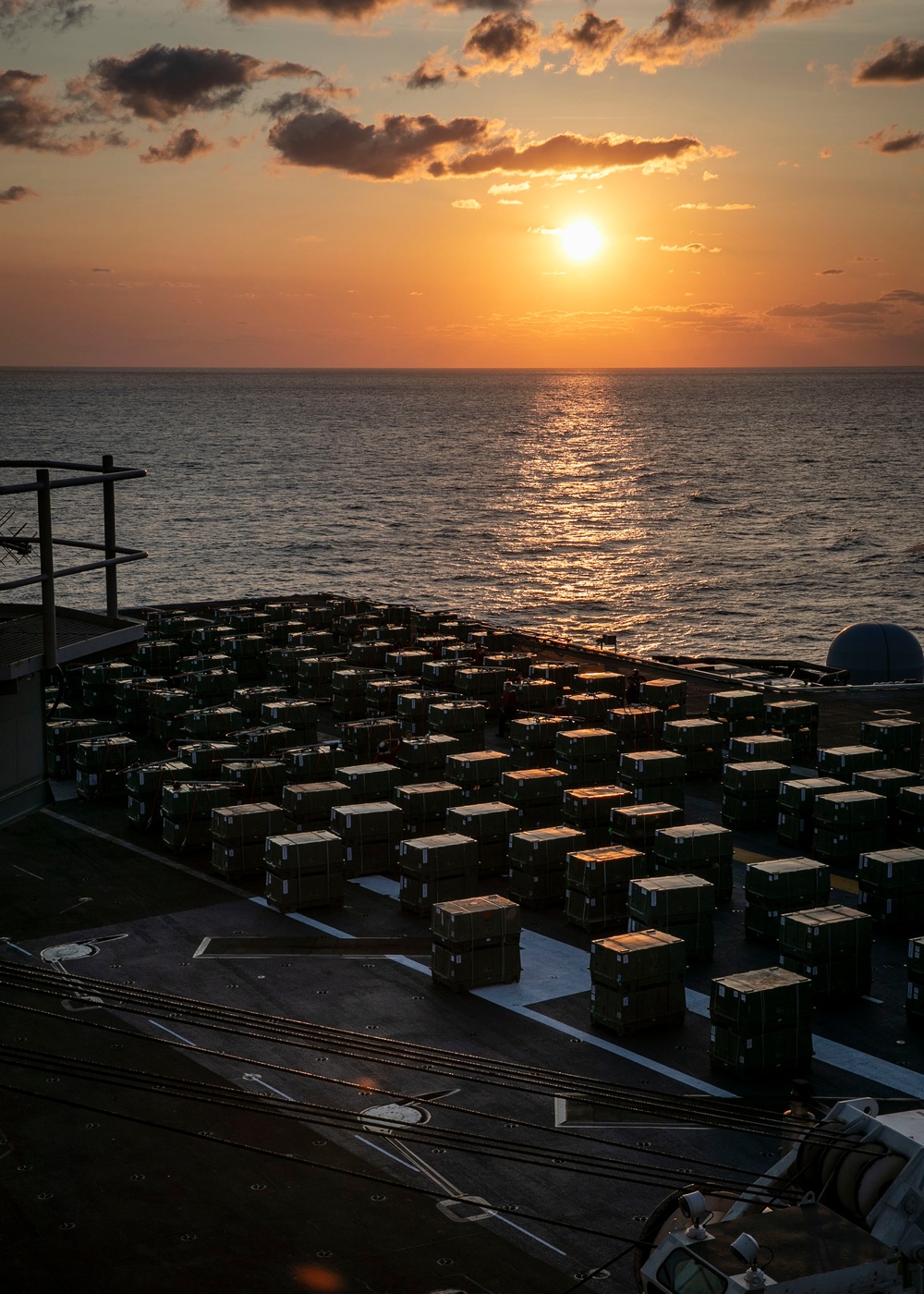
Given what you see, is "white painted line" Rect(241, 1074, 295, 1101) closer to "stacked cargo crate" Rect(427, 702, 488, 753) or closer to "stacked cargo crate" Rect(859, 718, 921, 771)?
"stacked cargo crate" Rect(427, 702, 488, 753)

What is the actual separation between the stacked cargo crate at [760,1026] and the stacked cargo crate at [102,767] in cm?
2160

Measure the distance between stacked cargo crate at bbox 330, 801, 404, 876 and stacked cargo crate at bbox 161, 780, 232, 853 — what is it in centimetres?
344

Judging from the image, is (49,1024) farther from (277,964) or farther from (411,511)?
(411,511)

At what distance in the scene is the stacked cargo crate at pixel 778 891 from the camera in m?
28.4

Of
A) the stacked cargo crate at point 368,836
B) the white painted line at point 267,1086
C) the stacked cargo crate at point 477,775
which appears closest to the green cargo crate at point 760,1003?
the white painted line at point 267,1086

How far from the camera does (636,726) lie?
141 feet

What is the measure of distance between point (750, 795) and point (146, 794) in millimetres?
16048

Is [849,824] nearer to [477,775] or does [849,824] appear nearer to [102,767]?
[477,775]

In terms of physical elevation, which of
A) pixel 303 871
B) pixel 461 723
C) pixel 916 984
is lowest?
pixel 916 984

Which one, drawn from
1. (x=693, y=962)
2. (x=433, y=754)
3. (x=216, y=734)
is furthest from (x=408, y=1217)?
(x=216, y=734)

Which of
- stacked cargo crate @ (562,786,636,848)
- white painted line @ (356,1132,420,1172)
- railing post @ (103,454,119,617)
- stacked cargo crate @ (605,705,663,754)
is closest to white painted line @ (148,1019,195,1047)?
white painted line @ (356,1132,420,1172)

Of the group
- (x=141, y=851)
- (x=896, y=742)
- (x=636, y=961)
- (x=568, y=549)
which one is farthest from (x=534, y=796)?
(x=568, y=549)

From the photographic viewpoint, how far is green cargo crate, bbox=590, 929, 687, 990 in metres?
24.0

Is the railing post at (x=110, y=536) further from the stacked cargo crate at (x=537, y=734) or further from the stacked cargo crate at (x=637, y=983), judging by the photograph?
the stacked cargo crate at (x=537, y=734)
